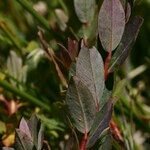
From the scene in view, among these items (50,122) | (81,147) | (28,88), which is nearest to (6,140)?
(50,122)

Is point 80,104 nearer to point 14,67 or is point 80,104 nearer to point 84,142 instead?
point 84,142

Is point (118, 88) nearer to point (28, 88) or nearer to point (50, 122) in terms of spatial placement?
point (50, 122)

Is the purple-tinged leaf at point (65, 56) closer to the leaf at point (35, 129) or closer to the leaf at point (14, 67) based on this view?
the leaf at point (35, 129)

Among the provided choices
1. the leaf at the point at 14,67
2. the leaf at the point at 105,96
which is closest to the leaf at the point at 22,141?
the leaf at the point at 105,96

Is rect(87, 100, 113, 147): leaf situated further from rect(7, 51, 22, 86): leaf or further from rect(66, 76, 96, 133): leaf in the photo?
rect(7, 51, 22, 86): leaf

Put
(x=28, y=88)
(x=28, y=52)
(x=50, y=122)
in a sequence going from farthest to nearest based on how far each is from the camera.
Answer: (x=28, y=52) → (x=28, y=88) → (x=50, y=122)

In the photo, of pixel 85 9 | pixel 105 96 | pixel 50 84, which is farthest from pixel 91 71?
pixel 50 84
